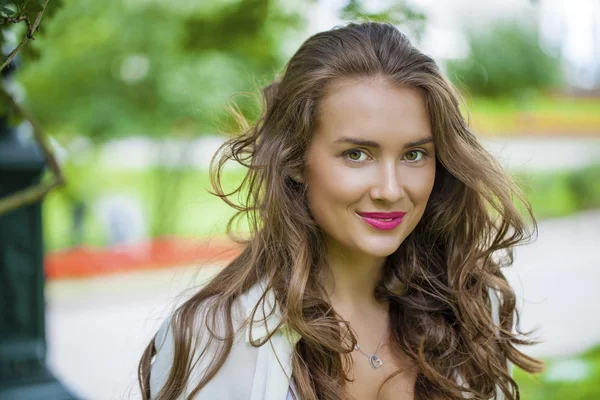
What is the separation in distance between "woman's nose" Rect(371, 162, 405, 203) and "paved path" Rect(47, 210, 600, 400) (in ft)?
8.44

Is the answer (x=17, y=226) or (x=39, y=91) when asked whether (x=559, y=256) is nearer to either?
(x=39, y=91)

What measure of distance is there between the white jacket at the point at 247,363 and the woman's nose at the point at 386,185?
38cm

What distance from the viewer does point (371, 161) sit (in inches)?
63.0

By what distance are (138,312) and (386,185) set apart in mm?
6351

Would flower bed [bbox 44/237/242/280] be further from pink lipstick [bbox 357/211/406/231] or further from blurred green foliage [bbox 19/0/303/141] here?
pink lipstick [bbox 357/211/406/231]

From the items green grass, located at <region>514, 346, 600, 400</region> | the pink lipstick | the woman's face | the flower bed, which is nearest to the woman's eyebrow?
the woman's face

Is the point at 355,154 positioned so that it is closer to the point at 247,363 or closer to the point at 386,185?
the point at 386,185

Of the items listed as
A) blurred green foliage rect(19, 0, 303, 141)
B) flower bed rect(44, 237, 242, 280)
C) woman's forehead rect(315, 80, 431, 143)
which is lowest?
flower bed rect(44, 237, 242, 280)

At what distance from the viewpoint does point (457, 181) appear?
1.89 m

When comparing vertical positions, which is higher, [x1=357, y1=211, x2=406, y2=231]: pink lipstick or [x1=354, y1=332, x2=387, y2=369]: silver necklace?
[x1=357, y1=211, x2=406, y2=231]: pink lipstick

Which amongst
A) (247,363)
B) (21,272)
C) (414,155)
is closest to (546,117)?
(21,272)

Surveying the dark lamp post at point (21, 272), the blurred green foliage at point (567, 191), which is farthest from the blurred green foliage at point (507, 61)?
the dark lamp post at point (21, 272)

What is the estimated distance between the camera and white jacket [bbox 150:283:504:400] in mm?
1605

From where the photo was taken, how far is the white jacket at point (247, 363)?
161 cm
